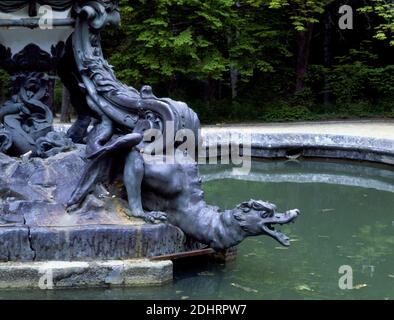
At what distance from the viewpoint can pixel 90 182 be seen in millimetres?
5770

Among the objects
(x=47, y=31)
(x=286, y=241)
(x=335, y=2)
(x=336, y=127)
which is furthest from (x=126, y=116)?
(x=335, y=2)

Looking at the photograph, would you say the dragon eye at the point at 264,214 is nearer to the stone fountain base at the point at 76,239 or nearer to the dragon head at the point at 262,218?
the dragon head at the point at 262,218

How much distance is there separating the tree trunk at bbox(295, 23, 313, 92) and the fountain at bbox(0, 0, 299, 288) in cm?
1402

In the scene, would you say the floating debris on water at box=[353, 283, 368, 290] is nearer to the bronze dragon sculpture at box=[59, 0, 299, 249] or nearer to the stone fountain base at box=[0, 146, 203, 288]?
the bronze dragon sculpture at box=[59, 0, 299, 249]

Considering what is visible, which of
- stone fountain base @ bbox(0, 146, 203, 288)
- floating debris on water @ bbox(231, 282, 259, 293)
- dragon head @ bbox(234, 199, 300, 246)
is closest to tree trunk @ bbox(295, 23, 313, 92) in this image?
stone fountain base @ bbox(0, 146, 203, 288)

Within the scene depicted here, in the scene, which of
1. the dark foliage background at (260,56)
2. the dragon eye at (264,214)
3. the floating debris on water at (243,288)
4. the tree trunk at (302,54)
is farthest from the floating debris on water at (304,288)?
the tree trunk at (302,54)

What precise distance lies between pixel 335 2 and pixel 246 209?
16.0m

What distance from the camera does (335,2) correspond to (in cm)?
2062

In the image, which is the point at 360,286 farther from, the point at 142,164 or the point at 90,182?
the point at 90,182

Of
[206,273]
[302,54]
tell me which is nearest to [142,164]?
[206,273]

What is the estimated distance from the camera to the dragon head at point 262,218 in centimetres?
549

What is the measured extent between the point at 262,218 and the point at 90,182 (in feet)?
4.29

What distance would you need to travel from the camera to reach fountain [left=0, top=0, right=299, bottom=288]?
5.48 meters

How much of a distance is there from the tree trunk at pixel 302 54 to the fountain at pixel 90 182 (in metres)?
14.0
